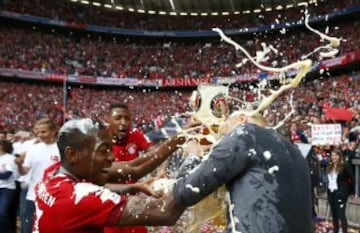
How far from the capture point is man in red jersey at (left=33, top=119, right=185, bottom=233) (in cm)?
212

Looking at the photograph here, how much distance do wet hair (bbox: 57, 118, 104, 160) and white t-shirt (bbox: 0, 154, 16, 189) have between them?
15.0 feet

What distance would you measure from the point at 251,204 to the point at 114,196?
56 cm

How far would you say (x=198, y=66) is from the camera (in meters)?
37.3

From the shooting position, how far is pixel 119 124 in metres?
4.36

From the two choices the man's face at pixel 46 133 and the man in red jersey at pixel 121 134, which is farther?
the man's face at pixel 46 133

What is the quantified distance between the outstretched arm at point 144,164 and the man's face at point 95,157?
3.42 ft

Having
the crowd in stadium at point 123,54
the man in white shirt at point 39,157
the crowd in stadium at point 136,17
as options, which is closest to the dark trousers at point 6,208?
the man in white shirt at point 39,157

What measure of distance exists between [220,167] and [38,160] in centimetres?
439

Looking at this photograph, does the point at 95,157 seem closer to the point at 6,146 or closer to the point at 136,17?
the point at 6,146

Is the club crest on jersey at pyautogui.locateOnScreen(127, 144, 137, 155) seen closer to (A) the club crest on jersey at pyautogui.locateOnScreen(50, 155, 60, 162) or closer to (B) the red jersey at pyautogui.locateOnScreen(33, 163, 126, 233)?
(A) the club crest on jersey at pyautogui.locateOnScreen(50, 155, 60, 162)

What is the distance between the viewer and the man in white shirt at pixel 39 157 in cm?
588

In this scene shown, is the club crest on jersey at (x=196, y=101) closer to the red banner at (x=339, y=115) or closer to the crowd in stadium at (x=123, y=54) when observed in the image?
the red banner at (x=339, y=115)

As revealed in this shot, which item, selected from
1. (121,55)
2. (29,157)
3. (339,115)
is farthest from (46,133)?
(121,55)

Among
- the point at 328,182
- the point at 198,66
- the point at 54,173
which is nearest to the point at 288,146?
the point at 54,173
